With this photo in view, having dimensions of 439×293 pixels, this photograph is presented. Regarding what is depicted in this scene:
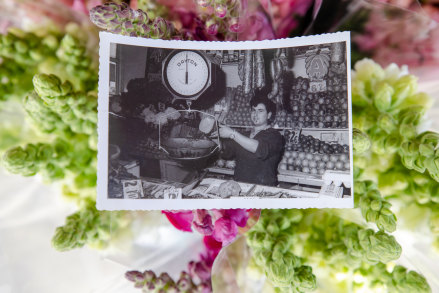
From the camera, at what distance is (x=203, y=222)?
1.65ft

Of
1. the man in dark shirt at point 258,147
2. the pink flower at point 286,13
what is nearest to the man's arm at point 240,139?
the man in dark shirt at point 258,147

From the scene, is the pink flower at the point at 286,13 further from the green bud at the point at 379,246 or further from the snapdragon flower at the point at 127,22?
the green bud at the point at 379,246

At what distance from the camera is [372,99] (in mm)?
553

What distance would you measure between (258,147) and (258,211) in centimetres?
10

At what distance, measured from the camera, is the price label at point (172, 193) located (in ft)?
1.62

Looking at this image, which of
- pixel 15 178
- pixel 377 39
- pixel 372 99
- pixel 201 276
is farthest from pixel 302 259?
pixel 15 178

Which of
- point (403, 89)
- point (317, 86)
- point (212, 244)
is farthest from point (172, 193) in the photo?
point (403, 89)

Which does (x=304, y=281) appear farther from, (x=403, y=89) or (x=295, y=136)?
(x=403, y=89)

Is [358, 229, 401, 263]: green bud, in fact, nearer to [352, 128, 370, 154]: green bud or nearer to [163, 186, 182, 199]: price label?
[352, 128, 370, 154]: green bud

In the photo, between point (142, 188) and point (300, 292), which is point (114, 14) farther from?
point (300, 292)

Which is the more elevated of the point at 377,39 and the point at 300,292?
the point at 377,39

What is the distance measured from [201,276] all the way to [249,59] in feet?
1.25

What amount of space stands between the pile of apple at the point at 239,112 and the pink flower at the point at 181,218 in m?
0.16

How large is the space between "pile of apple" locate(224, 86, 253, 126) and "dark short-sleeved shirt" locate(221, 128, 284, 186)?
0.03 metres
